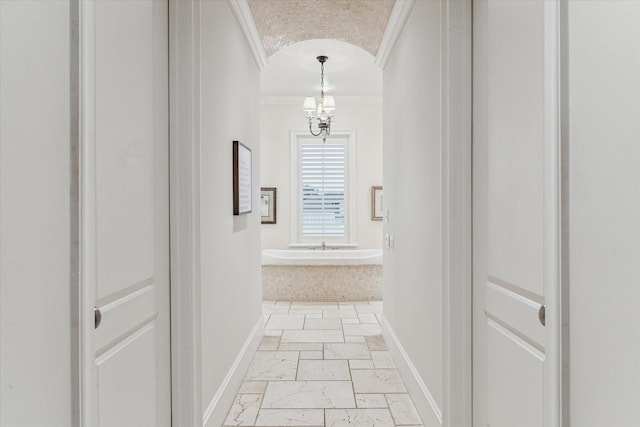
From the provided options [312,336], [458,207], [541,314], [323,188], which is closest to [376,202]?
[323,188]

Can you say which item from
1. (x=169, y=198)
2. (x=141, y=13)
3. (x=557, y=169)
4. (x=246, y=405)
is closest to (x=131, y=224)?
(x=169, y=198)

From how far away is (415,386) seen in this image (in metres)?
2.46

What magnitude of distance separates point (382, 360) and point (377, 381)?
1.34 feet

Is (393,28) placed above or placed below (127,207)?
above

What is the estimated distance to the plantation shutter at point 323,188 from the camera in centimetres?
652

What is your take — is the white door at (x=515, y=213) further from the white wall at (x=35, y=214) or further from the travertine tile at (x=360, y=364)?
the travertine tile at (x=360, y=364)

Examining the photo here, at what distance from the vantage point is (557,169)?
3.41 feet

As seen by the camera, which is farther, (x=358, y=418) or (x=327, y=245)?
(x=327, y=245)

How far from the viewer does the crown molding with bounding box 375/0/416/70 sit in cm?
266

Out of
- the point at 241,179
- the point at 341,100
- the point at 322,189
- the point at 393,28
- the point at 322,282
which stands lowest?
the point at 322,282

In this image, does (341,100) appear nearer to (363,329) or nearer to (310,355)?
(363,329)

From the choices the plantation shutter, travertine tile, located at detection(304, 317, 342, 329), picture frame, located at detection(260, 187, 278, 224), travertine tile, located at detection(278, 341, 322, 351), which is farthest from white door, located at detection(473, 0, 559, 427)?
picture frame, located at detection(260, 187, 278, 224)

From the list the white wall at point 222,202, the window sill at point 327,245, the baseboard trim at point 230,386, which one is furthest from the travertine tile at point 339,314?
the window sill at point 327,245

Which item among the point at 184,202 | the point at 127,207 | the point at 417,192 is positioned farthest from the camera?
the point at 417,192
